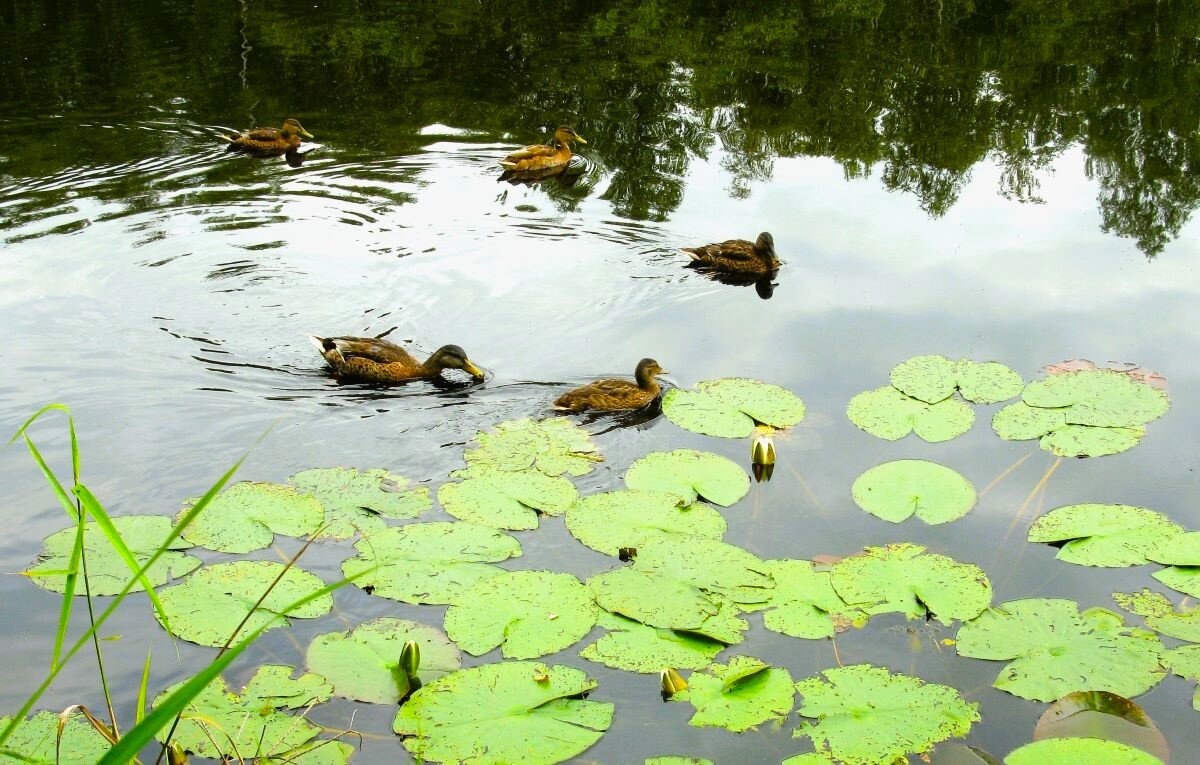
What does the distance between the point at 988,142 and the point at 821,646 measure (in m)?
8.11

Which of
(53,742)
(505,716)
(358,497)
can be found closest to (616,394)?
(358,497)

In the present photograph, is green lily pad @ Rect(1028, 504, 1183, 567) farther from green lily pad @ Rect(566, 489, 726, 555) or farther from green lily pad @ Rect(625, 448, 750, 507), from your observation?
green lily pad @ Rect(566, 489, 726, 555)

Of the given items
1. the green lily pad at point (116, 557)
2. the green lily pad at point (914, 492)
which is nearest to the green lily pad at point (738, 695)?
the green lily pad at point (914, 492)

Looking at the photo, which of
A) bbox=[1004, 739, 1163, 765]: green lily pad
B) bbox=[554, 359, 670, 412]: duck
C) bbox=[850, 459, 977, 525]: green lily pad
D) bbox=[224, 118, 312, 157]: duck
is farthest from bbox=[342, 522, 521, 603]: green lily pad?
bbox=[224, 118, 312, 157]: duck

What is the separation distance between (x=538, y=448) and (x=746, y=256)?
3282 mm

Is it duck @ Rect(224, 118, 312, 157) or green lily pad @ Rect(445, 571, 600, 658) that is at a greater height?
duck @ Rect(224, 118, 312, 157)

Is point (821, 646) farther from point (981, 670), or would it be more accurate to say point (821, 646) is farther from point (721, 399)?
point (721, 399)

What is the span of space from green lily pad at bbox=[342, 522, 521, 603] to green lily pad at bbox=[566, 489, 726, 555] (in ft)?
1.33

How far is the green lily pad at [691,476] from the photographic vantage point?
19.5 ft

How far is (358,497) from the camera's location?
597 cm

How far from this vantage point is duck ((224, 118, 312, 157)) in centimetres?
1179

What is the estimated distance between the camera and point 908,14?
1600 centimetres

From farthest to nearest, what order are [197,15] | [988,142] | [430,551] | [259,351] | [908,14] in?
[197,15] → [908,14] → [988,142] → [259,351] → [430,551]

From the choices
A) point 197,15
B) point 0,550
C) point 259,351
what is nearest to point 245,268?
point 259,351
